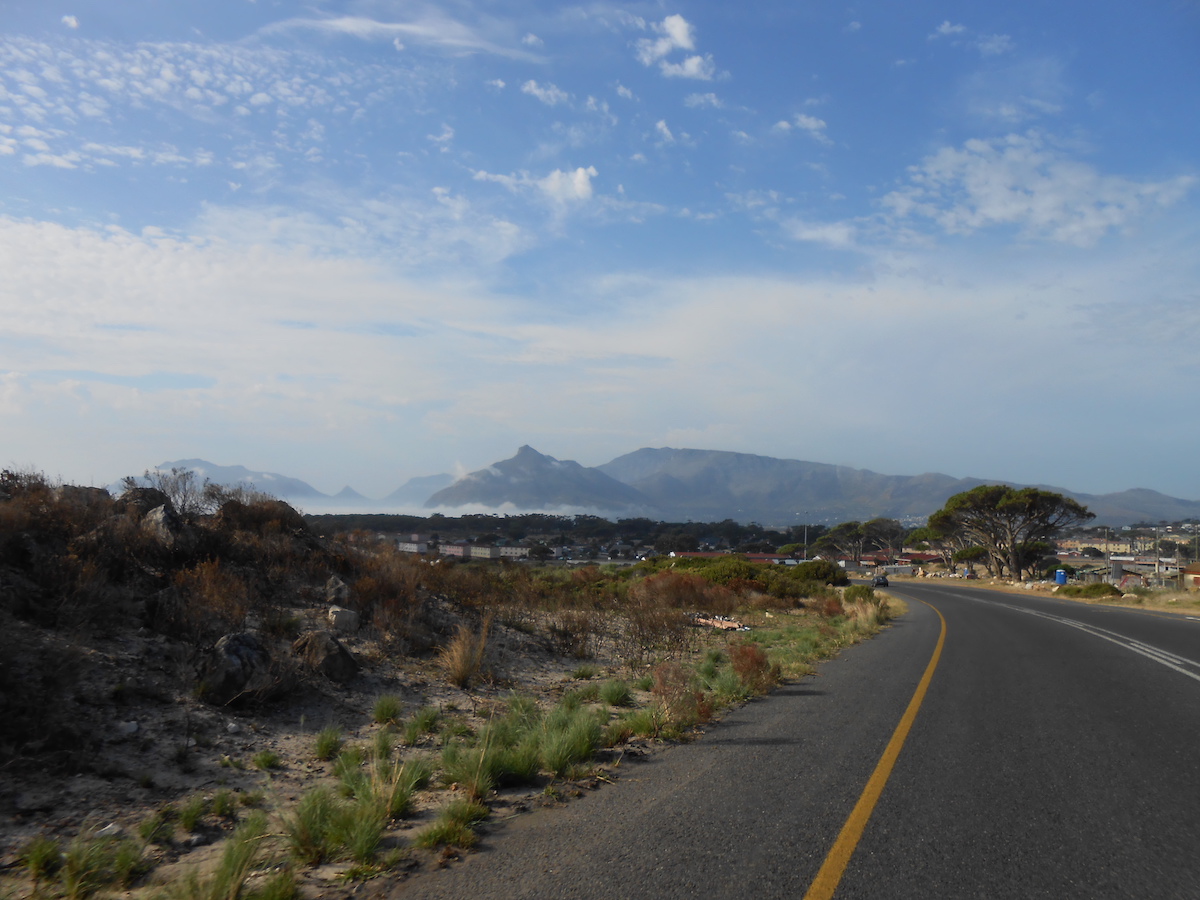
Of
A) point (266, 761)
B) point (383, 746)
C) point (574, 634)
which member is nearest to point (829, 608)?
point (574, 634)

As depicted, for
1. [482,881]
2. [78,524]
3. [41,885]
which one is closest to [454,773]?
[482,881]

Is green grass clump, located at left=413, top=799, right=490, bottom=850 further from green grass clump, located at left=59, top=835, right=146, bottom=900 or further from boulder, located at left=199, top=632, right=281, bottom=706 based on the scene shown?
boulder, located at left=199, top=632, right=281, bottom=706

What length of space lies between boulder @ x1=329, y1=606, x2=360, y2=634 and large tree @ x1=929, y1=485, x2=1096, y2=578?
197 feet

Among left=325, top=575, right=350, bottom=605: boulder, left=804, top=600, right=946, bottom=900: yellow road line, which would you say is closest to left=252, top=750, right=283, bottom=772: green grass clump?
left=804, top=600, right=946, bottom=900: yellow road line

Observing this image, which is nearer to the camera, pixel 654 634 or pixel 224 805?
pixel 224 805

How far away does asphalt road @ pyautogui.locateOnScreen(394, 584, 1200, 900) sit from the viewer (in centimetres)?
417

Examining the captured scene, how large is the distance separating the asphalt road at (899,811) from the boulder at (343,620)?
20.2ft

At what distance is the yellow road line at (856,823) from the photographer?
4.05 metres

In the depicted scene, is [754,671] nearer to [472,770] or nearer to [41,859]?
[472,770]

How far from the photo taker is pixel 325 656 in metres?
9.38

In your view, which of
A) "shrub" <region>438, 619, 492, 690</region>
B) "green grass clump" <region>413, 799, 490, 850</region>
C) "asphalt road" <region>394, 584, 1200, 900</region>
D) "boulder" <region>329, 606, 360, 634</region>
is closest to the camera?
"asphalt road" <region>394, 584, 1200, 900</region>

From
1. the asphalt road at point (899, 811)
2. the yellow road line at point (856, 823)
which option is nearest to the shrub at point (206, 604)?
the asphalt road at point (899, 811)

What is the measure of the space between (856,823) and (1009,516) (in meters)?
65.4

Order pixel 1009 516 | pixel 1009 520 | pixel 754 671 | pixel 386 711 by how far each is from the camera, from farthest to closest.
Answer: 1. pixel 1009 520
2. pixel 1009 516
3. pixel 754 671
4. pixel 386 711
